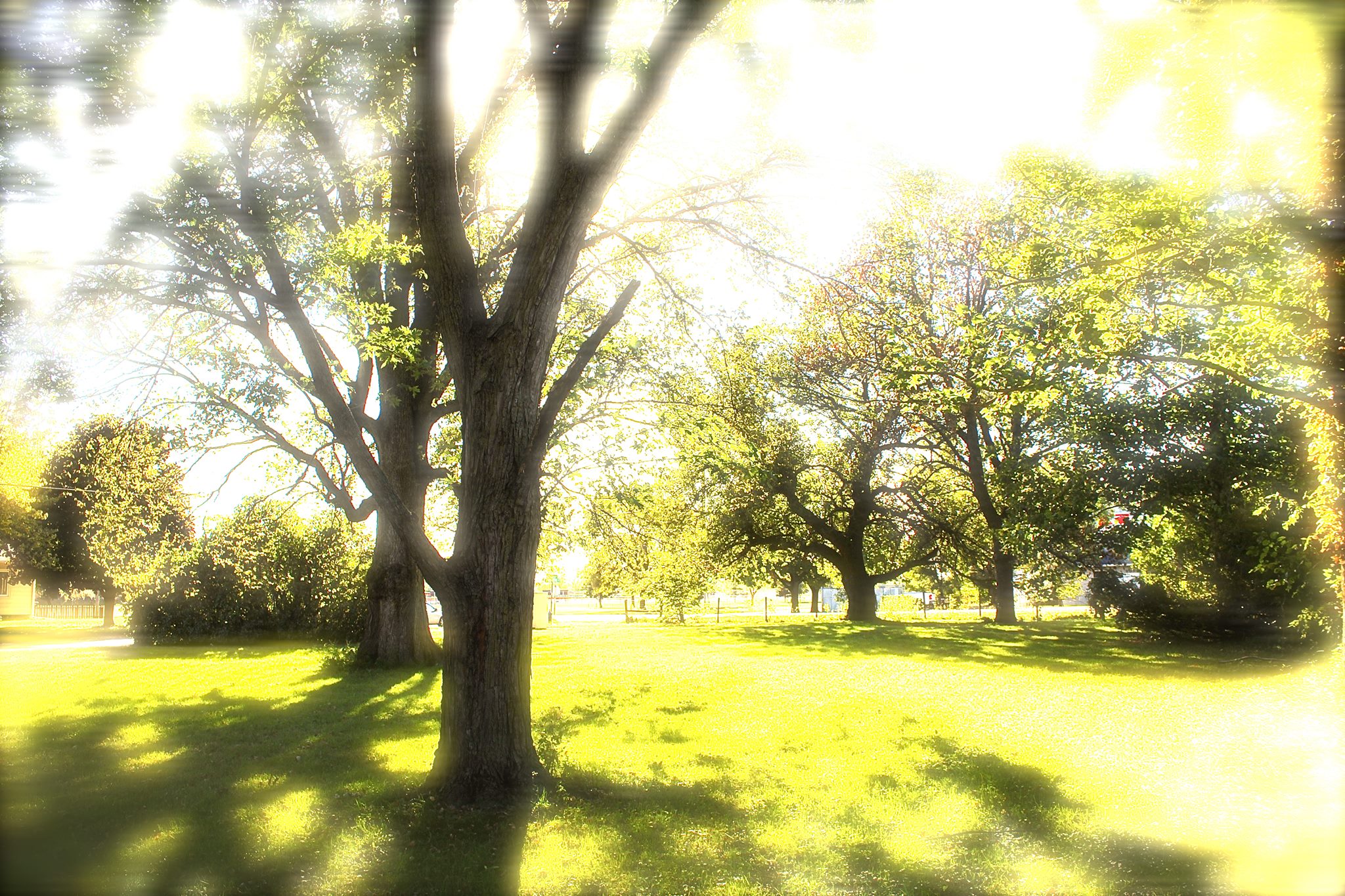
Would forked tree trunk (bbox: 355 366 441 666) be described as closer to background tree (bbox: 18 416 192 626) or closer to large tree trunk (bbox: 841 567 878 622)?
background tree (bbox: 18 416 192 626)

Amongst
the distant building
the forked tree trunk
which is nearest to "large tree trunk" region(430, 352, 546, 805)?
the forked tree trunk

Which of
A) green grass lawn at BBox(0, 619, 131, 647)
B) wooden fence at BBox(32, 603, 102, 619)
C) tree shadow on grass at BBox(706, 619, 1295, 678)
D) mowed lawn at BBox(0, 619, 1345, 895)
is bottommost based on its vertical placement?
wooden fence at BBox(32, 603, 102, 619)

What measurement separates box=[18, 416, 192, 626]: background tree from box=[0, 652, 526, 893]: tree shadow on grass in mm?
12147

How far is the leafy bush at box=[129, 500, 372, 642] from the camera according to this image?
2559cm

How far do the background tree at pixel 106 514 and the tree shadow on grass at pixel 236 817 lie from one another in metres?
12.1

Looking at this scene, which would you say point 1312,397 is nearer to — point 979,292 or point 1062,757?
point 1062,757

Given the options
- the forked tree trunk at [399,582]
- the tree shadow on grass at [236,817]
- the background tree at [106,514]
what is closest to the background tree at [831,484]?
the forked tree trunk at [399,582]

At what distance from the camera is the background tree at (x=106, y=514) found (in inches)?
965

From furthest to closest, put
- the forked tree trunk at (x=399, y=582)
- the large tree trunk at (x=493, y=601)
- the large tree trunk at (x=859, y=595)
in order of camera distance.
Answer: the large tree trunk at (x=859, y=595), the forked tree trunk at (x=399, y=582), the large tree trunk at (x=493, y=601)

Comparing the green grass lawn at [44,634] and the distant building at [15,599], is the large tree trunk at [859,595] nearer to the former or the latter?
the green grass lawn at [44,634]

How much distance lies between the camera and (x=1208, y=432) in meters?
22.6

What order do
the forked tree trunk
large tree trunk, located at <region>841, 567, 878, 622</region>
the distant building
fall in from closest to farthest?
the forked tree trunk < large tree trunk, located at <region>841, 567, 878, 622</region> < the distant building

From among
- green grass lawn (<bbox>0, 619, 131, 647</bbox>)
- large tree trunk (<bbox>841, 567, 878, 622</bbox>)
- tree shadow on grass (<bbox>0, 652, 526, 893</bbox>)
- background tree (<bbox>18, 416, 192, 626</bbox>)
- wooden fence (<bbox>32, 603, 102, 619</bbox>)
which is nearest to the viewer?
tree shadow on grass (<bbox>0, 652, 526, 893</bbox>)

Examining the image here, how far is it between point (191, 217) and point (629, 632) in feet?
83.0
